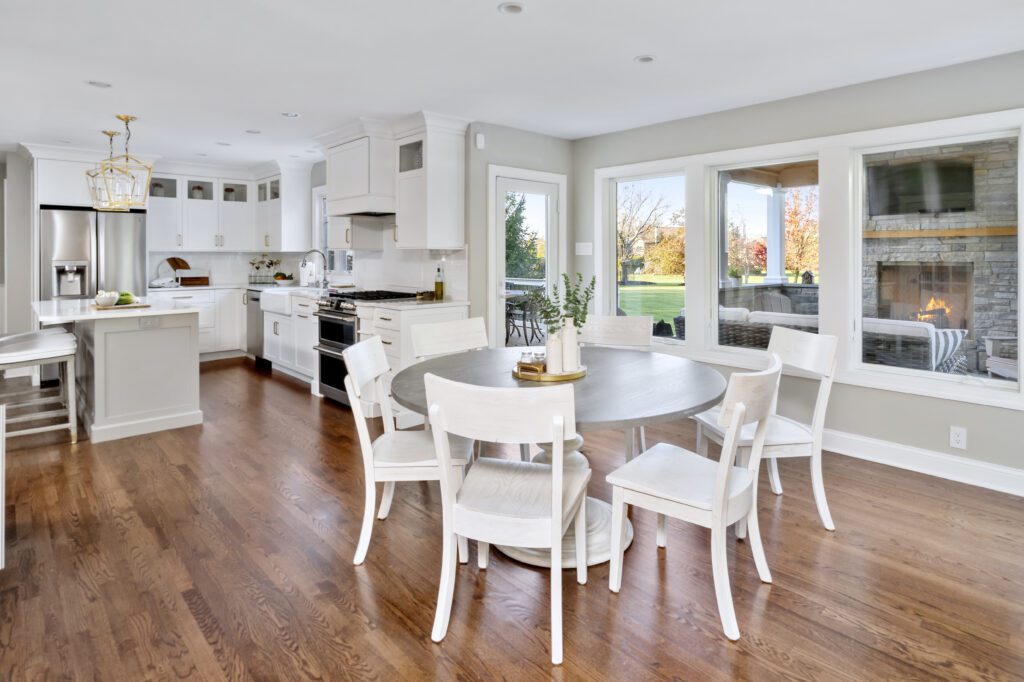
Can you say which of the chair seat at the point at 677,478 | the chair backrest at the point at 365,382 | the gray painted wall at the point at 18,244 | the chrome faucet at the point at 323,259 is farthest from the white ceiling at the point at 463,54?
the chrome faucet at the point at 323,259

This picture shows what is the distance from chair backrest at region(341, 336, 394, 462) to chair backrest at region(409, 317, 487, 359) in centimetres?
34

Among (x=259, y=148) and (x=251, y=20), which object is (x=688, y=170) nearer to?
(x=251, y=20)

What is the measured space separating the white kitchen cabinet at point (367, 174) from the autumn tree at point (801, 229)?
314 centimetres

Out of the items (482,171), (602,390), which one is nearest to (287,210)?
(482,171)

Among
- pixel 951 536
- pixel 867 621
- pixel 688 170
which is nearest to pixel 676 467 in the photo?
pixel 867 621

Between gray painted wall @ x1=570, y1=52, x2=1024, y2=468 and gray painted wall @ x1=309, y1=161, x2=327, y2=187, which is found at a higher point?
gray painted wall @ x1=309, y1=161, x2=327, y2=187

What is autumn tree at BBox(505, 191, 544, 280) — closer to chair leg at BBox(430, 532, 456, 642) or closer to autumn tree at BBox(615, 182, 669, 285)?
autumn tree at BBox(615, 182, 669, 285)

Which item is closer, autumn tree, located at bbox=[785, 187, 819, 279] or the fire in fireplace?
the fire in fireplace

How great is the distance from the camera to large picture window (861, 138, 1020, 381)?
3.50 meters

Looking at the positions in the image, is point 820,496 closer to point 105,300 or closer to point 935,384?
point 935,384

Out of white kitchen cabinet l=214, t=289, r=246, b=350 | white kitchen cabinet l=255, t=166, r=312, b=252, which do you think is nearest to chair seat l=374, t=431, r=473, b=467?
white kitchen cabinet l=255, t=166, r=312, b=252

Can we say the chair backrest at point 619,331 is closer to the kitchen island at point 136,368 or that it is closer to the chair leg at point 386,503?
the chair leg at point 386,503

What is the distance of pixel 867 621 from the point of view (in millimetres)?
2141

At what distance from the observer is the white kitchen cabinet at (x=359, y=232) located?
577 cm
